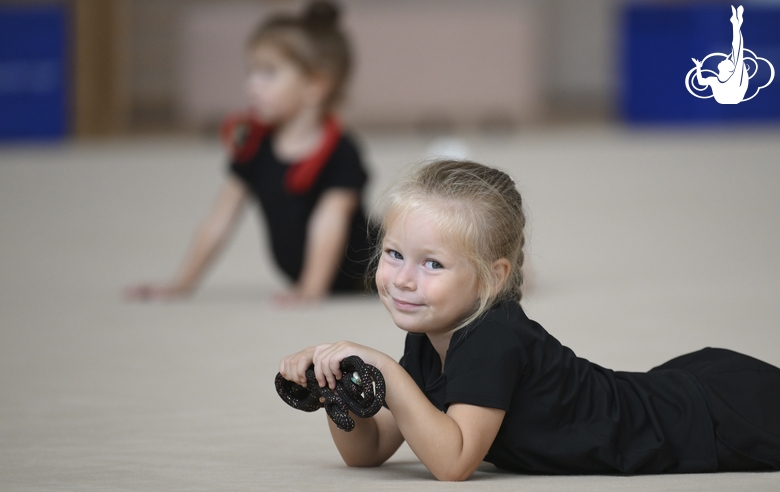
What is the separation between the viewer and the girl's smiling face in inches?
45.0

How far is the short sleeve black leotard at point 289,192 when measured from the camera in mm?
2881

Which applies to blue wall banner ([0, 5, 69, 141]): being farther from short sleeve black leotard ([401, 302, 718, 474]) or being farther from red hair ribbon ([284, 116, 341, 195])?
short sleeve black leotard ([401, 302, 718, 474])

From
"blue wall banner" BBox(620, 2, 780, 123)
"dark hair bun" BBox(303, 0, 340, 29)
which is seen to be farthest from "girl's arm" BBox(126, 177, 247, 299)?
"blue wall banner" BBox(620, 2, 780, 123)

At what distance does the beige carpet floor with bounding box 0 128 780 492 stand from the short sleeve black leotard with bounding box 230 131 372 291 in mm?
168

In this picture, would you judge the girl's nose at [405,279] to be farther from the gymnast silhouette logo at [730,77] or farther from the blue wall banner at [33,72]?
the blue wall banner at [33,72]

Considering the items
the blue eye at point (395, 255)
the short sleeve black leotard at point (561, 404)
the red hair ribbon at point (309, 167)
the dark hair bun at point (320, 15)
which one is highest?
the dark hair bun at point (320, 15)

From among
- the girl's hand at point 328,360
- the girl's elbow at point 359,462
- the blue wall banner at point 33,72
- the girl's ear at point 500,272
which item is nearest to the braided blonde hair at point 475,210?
the girl's ear at point 500,272

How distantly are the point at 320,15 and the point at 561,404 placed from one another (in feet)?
6.38

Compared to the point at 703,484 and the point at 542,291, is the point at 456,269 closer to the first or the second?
the point at 703,484

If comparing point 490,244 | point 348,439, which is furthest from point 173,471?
point 490,244

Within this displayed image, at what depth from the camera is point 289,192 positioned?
2.87 m

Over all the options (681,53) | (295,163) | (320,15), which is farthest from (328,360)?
(681,53)

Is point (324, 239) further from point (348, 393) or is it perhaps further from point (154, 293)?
point (348, 393)

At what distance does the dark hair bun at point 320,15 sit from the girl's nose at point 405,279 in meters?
1.85
